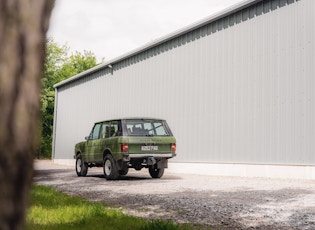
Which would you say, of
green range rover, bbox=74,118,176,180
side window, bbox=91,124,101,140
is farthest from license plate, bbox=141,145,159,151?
side window, bbox=91,124,101,140

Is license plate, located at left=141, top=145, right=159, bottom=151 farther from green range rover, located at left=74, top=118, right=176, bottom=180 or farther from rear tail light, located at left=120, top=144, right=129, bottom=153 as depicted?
rear tail light, located at left=120, top=144, right=129, bottom=153

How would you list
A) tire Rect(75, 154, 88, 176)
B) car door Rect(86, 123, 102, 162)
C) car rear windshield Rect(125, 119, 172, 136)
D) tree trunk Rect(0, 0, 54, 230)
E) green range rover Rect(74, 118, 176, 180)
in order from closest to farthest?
1. tree trunk Rect(0, 0, 54, 230)
2. green range rover Rect(74, 118, 176, 180)
3. car rear windshield Rect(125, 119, 172, 136)
4. car door Rect(86, 123, 102, 162)
5. tire Rect(75, 154, 88, 176)

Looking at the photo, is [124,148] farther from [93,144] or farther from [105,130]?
[93,144]

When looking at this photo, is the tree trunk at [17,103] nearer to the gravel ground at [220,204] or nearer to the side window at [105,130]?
the gravel ground at [220,204]

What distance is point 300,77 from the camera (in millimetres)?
14289

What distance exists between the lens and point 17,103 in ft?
4.55

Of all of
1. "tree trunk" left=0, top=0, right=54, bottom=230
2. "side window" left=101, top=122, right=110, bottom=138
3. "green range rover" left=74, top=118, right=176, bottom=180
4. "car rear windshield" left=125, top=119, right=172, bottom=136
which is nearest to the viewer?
"tree trunk" left=0, top=0, right=54, bottom=230

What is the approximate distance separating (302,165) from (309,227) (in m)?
8.37

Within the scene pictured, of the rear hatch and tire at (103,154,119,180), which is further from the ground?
the rear hatch

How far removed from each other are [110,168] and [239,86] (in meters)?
5.57

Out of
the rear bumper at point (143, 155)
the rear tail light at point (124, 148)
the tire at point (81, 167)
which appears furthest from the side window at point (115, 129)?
the tire at point (81, 167)

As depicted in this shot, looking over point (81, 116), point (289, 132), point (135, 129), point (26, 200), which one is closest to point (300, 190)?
point (289, 132)

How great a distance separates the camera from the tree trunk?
53.7 inches

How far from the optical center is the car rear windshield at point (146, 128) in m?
14.2
